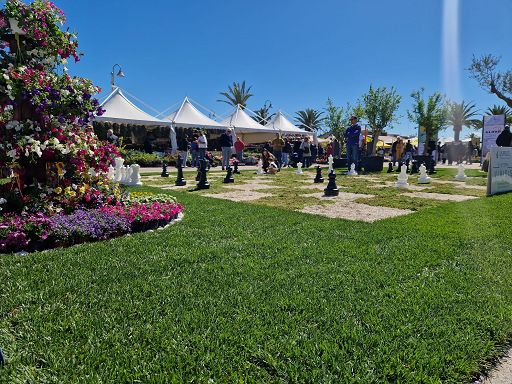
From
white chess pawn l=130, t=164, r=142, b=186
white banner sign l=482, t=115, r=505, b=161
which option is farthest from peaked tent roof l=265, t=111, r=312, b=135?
white chess pawn l=130, t=164, r=142, b=186

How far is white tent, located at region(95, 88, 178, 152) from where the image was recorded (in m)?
22.8

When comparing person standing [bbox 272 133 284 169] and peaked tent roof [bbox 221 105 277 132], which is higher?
peaked tent roof [bbox 221 105 277 132]

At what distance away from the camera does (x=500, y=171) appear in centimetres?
933

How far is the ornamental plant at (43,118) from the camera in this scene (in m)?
5.01

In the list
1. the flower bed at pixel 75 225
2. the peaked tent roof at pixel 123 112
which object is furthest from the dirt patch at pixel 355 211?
the peaked tent roof at pixel 123 112

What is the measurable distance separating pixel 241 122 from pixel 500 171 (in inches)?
916

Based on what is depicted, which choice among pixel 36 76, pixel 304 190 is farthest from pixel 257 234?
pixel 304 190

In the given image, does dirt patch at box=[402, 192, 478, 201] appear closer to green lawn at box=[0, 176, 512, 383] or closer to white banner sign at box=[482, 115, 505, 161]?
green lawn at box=[0, 176, 512, 383]

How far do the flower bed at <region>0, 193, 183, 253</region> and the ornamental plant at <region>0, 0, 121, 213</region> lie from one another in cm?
43

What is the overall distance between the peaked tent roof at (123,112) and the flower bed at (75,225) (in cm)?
1861

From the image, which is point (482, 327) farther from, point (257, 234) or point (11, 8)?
point (11, 8)

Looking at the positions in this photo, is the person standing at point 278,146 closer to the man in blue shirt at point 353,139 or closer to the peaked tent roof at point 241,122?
the man in blue shirt at point 353,139

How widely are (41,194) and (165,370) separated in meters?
4.15

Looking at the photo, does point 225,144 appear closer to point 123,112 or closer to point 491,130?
point 123,112
